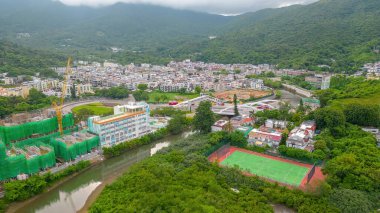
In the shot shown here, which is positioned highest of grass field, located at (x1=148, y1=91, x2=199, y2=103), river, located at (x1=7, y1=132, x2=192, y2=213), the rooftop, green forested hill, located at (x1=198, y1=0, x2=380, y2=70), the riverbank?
green forested hill, located at (x1=198, y1=0, x2=380, y2=70)

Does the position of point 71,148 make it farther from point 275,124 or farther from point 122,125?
point 275,124

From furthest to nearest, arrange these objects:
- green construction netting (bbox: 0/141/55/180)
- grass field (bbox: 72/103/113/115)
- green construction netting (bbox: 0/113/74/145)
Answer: grass field (bbox: 72/103/113/115) → green construction netting (bbox: 0/113/74/145) → green construction netting (bbox: 0/141/55/180)

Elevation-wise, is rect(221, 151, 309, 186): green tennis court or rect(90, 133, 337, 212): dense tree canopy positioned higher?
rect(90, 133, 337, 212): dense tree canopy

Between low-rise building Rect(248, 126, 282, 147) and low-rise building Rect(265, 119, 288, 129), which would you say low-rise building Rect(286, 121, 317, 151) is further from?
low-rise building Rect(265, 119, 288, 129)

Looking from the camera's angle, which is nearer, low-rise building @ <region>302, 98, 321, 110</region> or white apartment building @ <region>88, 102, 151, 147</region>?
white apartment building @ <region>88, 102, 151, 147</region>

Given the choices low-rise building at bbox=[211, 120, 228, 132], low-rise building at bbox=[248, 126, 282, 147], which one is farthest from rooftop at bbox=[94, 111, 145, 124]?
low-rise building at bbox=[248, 126, 282, 147]

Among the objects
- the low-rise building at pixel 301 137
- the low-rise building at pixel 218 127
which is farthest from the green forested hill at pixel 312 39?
the low-rise building at pixel 218 127
